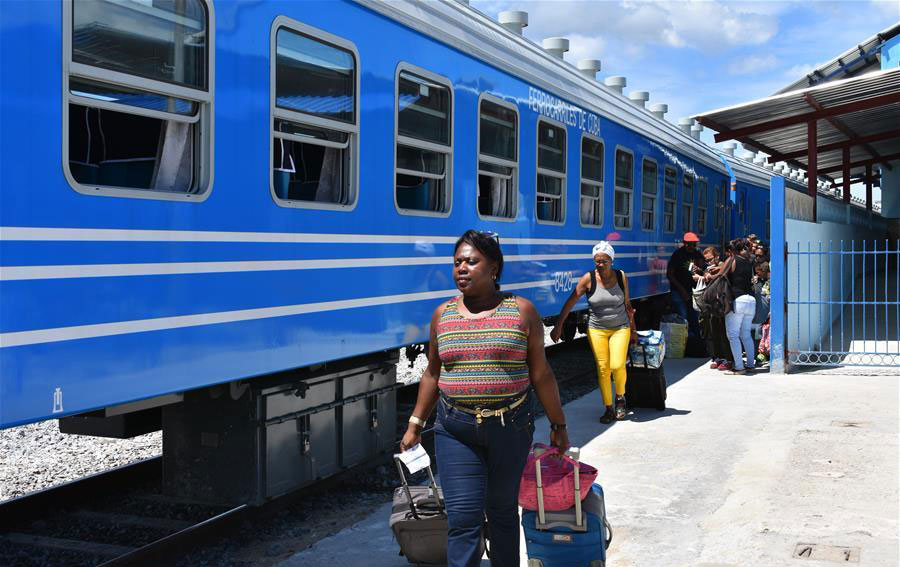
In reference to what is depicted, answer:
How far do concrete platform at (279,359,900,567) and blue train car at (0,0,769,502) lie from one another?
1378 millimetres

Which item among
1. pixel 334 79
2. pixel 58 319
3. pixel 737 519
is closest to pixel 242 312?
pixel 58 319

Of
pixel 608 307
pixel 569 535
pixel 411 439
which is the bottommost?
pixel 569 535

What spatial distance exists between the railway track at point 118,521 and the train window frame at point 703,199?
415 inches

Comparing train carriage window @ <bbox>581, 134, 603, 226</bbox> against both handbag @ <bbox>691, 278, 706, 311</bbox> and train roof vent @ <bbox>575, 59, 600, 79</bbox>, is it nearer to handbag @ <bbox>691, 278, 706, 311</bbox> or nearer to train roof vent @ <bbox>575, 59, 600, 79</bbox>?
train roof vent @ <bbox>575, 59, 600, 79</bbox>

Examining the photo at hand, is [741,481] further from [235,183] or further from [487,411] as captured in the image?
[235,183]

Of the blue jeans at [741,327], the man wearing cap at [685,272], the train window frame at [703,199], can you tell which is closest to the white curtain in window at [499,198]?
the blue jeans at [741,327]

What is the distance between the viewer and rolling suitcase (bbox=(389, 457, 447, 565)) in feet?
15.5

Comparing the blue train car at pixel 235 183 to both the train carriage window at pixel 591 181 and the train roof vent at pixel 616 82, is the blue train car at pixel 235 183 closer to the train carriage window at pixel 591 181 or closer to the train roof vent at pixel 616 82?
the train carriage window at pixel 591 181

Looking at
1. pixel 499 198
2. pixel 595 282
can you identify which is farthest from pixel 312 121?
pixel 595 282

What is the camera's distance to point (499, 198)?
8102 millimetres

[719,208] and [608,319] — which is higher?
[719,208]

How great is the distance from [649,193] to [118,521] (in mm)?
8771

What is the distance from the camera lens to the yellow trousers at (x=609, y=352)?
868 centimetres

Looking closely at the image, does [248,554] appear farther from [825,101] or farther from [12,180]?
[825,101]
